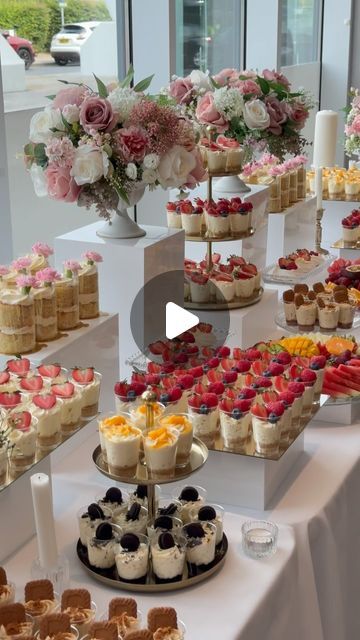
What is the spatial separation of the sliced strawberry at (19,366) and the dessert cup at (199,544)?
0.65 m

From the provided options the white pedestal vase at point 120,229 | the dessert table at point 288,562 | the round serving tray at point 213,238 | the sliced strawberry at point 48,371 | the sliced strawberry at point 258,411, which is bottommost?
the dessert table at point 288,562

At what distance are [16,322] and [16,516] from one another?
2.04 ft

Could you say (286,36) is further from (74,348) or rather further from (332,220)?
(74,348)

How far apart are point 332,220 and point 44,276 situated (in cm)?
291

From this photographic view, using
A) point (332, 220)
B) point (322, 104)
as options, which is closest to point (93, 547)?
point (332, 220)

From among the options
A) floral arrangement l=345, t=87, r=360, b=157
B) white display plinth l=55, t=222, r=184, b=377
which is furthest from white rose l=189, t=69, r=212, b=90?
floral arrangement l=345, t=87, r=360, b=157

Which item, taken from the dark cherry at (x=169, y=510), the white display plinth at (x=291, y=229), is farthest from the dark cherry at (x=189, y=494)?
the white display plinth at (x=291, y=229)

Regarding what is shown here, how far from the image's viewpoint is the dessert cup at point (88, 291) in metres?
2.75

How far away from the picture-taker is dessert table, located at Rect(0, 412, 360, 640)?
6.23ft

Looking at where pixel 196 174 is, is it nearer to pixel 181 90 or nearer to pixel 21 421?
pixel 181 90

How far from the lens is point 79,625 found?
1707 millimetres

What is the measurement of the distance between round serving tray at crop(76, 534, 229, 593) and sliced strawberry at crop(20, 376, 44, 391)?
47cm

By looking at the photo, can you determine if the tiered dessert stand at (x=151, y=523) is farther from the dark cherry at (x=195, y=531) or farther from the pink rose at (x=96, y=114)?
the pink rose at (x=96, y=114)

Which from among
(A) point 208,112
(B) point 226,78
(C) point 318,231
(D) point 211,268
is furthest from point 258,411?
(C) point 318,231
